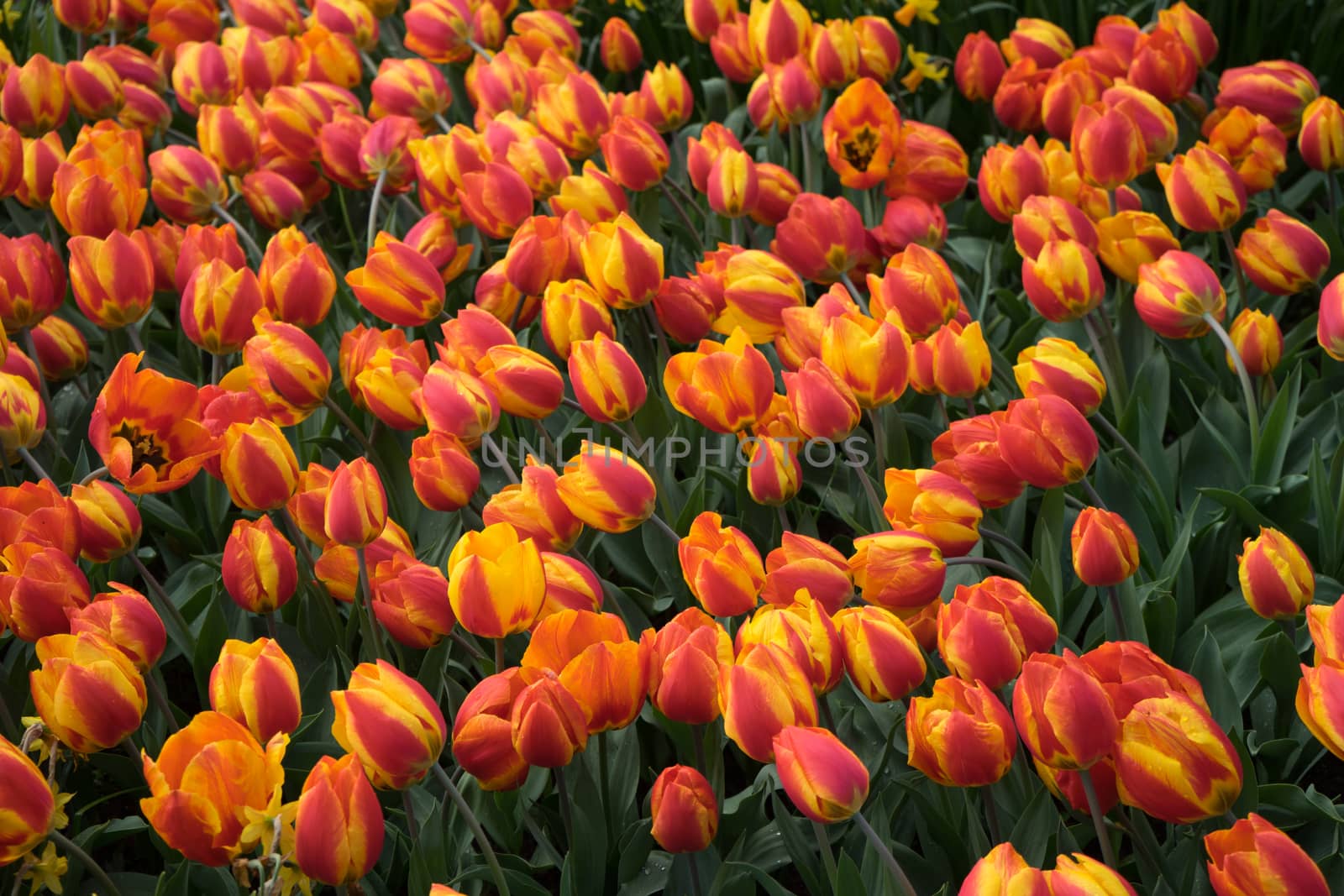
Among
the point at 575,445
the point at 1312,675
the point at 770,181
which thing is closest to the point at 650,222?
the point at 770,181

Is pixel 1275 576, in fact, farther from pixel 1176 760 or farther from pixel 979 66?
pixel 979 66

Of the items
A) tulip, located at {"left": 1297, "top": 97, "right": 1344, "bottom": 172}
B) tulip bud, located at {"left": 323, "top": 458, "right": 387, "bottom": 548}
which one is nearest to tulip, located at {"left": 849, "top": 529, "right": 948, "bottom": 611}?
tulip bud, located at {"left": 323, "top": 458, "right": 387, "bottom": 548}

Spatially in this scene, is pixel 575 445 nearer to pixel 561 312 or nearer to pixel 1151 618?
pixel 561 312

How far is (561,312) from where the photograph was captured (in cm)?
168

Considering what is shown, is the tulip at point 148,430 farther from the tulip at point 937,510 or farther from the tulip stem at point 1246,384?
the tulip stem at point 1246,384

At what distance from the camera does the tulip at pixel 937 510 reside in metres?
1.32

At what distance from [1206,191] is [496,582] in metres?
1.22

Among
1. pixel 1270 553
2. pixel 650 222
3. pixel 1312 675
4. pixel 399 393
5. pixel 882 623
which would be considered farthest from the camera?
pixel 650 222

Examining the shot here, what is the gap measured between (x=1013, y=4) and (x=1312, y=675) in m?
2.32

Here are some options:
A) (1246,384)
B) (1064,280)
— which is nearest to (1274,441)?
(1246,384)

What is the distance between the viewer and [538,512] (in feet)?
4.53

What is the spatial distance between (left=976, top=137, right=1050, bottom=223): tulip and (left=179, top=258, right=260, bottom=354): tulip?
110cm

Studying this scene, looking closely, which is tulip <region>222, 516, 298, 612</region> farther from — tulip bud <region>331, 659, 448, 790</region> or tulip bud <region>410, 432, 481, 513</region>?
tulip bud <region>331, 659, 448, 790</region>

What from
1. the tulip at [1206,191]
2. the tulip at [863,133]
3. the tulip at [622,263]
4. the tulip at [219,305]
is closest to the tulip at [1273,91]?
the tulip at [1206,191]
